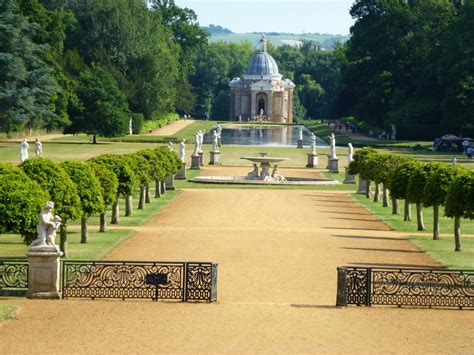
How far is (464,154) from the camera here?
86.5 m

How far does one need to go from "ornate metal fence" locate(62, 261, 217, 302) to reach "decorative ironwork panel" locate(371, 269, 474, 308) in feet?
10.6

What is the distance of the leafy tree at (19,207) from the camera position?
26.3m

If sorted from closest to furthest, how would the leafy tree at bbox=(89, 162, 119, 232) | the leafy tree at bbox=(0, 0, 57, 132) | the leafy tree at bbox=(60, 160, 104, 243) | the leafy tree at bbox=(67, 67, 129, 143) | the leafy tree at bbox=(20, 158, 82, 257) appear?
the leafy tree at bbox=(20, 158, 82, 257), the leafy tree at bbox=(60, 160, 104, 243), the leafy tree at bbox=(89, 162, 119, 232), the leafy tree at bbox=(0, 0, 57, 132), the leafy tree at bbox=(67, 67, 129, 143)

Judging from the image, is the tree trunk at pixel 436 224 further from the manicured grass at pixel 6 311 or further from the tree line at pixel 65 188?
the manicured grass at pixel 6 311

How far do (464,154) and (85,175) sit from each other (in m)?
57.3

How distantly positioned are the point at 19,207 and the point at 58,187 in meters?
3.41

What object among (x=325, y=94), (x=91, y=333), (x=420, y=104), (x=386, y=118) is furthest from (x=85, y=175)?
(x=325, y=94)

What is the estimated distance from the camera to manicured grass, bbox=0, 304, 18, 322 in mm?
21672

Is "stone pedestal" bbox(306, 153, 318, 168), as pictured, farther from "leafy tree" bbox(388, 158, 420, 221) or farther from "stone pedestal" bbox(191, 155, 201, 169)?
"leafy tree" bbox(388, 158, 420, 221)

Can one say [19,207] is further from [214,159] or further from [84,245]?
[214,159]

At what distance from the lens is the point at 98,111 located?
91.1m

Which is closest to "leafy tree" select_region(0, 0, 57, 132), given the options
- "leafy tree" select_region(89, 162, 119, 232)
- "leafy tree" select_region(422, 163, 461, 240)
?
"leafy tree" select_region(89, 162, 119, 232)

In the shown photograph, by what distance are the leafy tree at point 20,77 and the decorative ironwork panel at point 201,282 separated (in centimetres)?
6052

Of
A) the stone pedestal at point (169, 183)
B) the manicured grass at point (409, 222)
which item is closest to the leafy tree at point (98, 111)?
the stone pedestal at point (169, 183)
